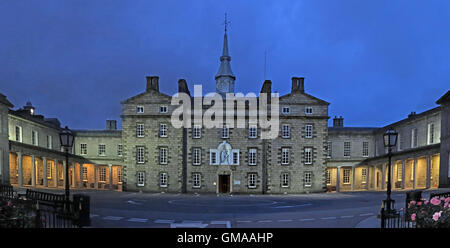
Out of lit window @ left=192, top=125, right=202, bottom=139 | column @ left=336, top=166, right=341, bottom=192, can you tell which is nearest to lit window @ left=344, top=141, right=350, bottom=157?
column @ left=336, top=166, right=341, bottom=192

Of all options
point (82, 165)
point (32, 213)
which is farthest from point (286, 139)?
point (82, 165)

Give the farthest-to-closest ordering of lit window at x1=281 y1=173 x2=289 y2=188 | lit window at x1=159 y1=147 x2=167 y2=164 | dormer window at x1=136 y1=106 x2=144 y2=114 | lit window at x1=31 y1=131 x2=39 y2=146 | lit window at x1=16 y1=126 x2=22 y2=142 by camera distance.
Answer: lit window at x1=31 y1=131 x2=39 y2=146 → dormer window at x1=136 y1=106 x2=144 y2=114 → lit window at x1=159 y1=147 x2=167 y2=164 → lit window at x1=281 y1=173 x2=289 y2=188 → lit window at x1=16 y1=126 x2=22 y2=142

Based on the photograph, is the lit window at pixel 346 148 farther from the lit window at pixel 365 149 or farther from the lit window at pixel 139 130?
the lit window at pixel 139 130

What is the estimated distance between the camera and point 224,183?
3058 centimetres

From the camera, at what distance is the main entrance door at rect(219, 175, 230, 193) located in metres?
30.3

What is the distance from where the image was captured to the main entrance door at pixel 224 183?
99.6ft

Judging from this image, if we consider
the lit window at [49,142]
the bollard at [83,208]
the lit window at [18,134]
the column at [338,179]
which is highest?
the lit window at [18,134]

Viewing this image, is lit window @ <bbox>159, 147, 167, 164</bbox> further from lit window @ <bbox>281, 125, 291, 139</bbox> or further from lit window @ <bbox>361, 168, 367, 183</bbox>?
lit window @ <bbox>361, 168, 367, 183</bbox>

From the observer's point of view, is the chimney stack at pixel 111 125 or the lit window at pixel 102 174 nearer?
the lit window at pixel 102 174

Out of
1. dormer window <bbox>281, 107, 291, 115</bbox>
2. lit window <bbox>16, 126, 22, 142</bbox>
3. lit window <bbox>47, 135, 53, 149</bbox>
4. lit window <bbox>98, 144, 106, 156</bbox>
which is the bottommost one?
lit window <bbox>98, 144, 106, 156</bbox>

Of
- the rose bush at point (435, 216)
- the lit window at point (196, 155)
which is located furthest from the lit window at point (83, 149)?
the rose bush at point (435, 216)

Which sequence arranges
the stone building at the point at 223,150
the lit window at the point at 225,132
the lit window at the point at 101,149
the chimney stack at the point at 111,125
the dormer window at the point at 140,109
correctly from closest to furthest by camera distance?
the stone building at the point at 223,150
the lit window at the point at 225,132
the dormer window at the point at 140,109
the lit window at the point at 101,149
the chimney stack at the point at 111,125

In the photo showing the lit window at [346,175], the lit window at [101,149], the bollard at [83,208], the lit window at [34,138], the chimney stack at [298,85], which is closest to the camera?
the bollard at [83,208]
